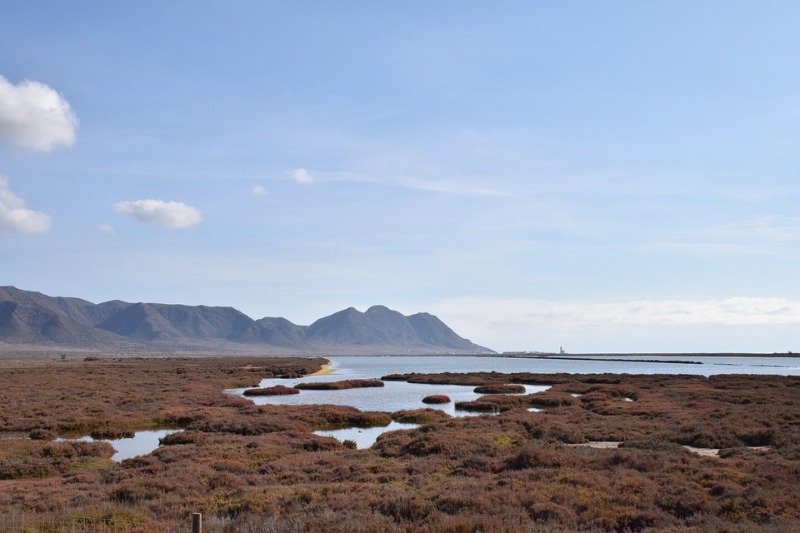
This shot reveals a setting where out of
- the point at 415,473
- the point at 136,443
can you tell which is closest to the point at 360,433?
the point at 136,443

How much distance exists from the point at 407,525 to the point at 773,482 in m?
11.6

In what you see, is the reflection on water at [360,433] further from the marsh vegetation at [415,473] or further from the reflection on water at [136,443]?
the reflection on water at [136,443]

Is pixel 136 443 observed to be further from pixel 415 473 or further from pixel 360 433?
pixel 415 473

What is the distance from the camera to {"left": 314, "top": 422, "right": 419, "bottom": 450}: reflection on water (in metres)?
35.1

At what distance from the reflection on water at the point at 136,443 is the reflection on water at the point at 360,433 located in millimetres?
9217

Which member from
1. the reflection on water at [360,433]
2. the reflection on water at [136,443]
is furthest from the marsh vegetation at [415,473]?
the reflection on water at [360,433]

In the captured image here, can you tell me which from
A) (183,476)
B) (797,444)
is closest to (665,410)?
(797,444)

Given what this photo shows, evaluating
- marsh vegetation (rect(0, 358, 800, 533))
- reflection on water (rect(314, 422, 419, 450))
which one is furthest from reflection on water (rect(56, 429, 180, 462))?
reflection on water (rect(314, 422, 419, 450))

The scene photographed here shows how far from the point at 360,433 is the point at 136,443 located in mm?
12870

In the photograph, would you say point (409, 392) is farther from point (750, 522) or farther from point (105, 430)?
point (750, 522)

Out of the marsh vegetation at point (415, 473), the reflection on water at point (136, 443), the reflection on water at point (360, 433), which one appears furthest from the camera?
the reflection on water at point (360, 433)

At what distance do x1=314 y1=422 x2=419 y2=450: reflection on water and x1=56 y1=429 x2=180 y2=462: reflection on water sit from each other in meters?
9.22

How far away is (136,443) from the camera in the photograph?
3422 centimetres

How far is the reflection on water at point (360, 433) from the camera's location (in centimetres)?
3514
